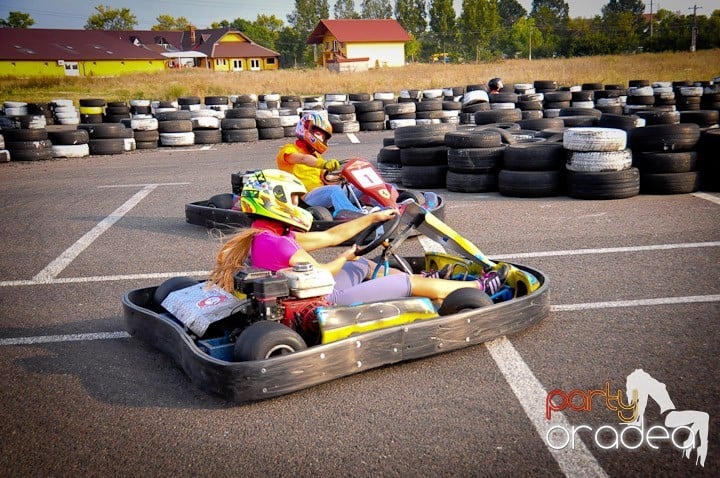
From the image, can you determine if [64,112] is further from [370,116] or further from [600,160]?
[600,160]

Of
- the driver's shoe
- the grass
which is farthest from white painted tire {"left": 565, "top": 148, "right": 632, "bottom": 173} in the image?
the grass

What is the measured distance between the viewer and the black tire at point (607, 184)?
8.48 meters

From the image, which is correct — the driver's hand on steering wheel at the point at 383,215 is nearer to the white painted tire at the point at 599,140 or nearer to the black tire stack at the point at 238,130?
the white painted tire at the point at 599,140

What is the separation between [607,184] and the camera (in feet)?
27.9

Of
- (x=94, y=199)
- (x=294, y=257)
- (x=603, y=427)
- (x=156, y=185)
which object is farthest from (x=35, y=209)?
(x=603, y=427)

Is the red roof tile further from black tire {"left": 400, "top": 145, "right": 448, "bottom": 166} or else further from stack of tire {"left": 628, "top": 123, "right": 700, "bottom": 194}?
stack of tire {"left": 628, "top": 123, "right": 700, "bottom": 194}

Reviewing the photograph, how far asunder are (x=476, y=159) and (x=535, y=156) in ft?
2.56

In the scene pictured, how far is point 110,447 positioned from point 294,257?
1.43 m

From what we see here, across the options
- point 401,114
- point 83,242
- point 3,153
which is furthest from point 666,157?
point 3,153

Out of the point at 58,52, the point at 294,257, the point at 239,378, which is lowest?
the point at 239,378

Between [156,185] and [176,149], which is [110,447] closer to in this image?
[156,185]

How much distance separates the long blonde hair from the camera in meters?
4.20

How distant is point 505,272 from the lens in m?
4.68

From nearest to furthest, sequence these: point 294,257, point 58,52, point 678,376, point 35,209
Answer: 1. point 678,376
2. point 294,257
3. point 35,209
4. point 58,52
